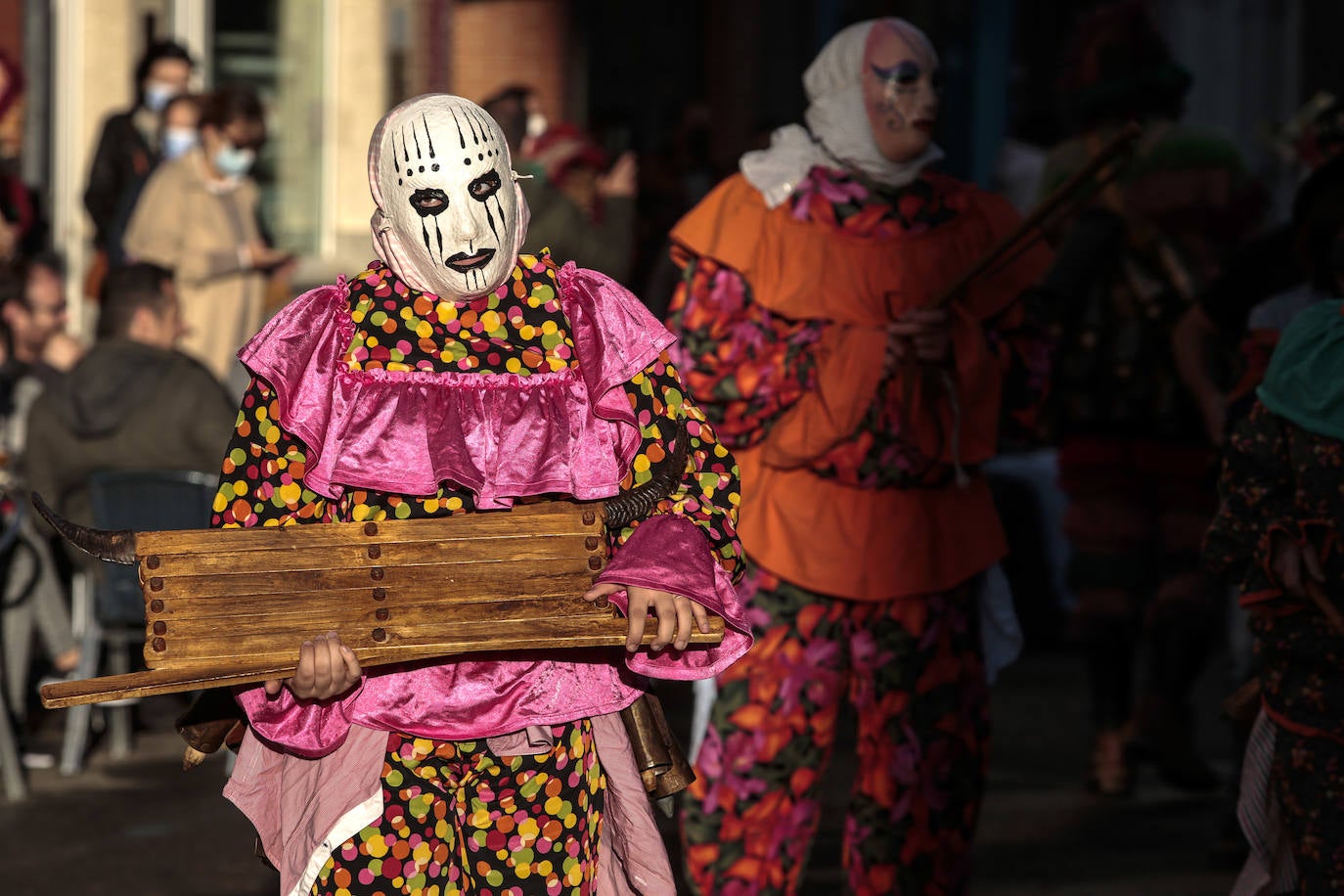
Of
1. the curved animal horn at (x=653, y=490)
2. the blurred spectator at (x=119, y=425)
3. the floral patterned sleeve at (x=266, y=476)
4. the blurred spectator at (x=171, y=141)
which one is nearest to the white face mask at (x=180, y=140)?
the blurred spectator at (x=171, y=141)

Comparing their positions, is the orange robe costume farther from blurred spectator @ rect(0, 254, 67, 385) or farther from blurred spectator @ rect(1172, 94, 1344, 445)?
blurred spectator @ rect(0, 254, 67, 385)

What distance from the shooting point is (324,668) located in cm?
343

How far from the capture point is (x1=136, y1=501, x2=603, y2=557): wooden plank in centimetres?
342

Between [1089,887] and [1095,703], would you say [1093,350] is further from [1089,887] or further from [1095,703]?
[1089,887]

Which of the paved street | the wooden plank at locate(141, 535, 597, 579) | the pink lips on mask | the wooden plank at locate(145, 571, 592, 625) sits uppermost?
the pink lips on mask

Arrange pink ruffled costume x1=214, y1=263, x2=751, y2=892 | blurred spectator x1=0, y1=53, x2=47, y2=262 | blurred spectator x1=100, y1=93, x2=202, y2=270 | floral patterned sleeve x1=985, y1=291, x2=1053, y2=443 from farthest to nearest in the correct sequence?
blurred spectator x1=100, y1=93, x2=202, y2=270, blurred spectator x1=0, y1=53, x2=47, y2=262, floral patterned sleeve x1=985, y1=291, x2=1053, y2=443, pink ruffled costume x1=214, y1=263, x2=751, y2=892

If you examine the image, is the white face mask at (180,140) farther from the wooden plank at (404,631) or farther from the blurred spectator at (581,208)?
the wooden plank at (404,631)

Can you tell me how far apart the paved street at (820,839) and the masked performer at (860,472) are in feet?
3.75

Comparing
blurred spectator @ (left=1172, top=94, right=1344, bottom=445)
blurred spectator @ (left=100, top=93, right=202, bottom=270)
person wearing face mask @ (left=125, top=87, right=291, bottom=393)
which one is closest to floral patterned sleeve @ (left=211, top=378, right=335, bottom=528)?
blurred spectator @ (left=1172, top=94, right=1344, bottom=445)

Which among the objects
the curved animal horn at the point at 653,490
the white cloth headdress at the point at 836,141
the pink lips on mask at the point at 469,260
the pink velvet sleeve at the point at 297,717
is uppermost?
the white cloth headdress at the point at 836,141

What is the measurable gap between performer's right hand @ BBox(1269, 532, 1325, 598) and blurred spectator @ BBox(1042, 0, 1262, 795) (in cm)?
248

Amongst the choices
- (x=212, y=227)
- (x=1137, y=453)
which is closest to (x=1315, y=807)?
(x=1137, y=453)

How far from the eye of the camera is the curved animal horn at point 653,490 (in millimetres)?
3656

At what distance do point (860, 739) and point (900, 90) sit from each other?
147 cm
